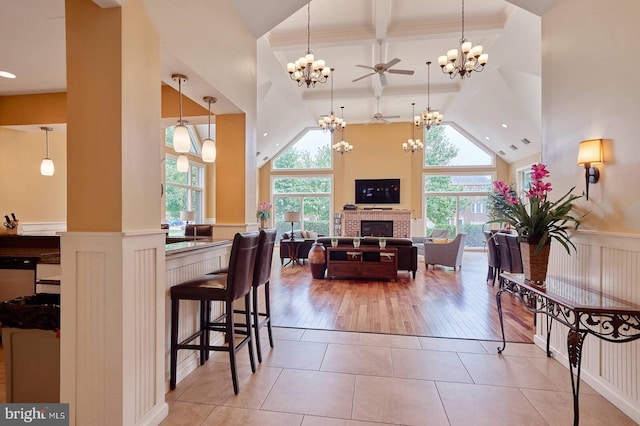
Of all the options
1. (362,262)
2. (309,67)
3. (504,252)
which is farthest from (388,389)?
(309,67)

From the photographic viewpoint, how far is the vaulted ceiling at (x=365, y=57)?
2596mm

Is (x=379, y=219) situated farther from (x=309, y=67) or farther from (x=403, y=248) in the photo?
(x=309, y=67)

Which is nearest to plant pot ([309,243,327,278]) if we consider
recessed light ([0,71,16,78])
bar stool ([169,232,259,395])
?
bar stool ([169,232,259,395])

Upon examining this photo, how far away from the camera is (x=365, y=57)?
6305 millimetres

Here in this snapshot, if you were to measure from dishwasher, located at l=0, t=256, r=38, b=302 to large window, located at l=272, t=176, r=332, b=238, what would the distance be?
8553 millimetres

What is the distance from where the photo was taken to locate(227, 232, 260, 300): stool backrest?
7.06ft

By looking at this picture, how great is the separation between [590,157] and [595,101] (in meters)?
0.42

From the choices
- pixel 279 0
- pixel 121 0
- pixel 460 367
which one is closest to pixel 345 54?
pixel 279 0

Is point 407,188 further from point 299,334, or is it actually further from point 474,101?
point 299,334

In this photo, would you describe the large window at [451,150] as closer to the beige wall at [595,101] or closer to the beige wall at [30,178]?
the beige wall at [595,101]

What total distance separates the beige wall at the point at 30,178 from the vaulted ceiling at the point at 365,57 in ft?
1.92

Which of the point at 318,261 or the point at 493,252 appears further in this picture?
the point at 318,261

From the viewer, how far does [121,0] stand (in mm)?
1595

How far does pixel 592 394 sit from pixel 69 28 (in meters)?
3.95
